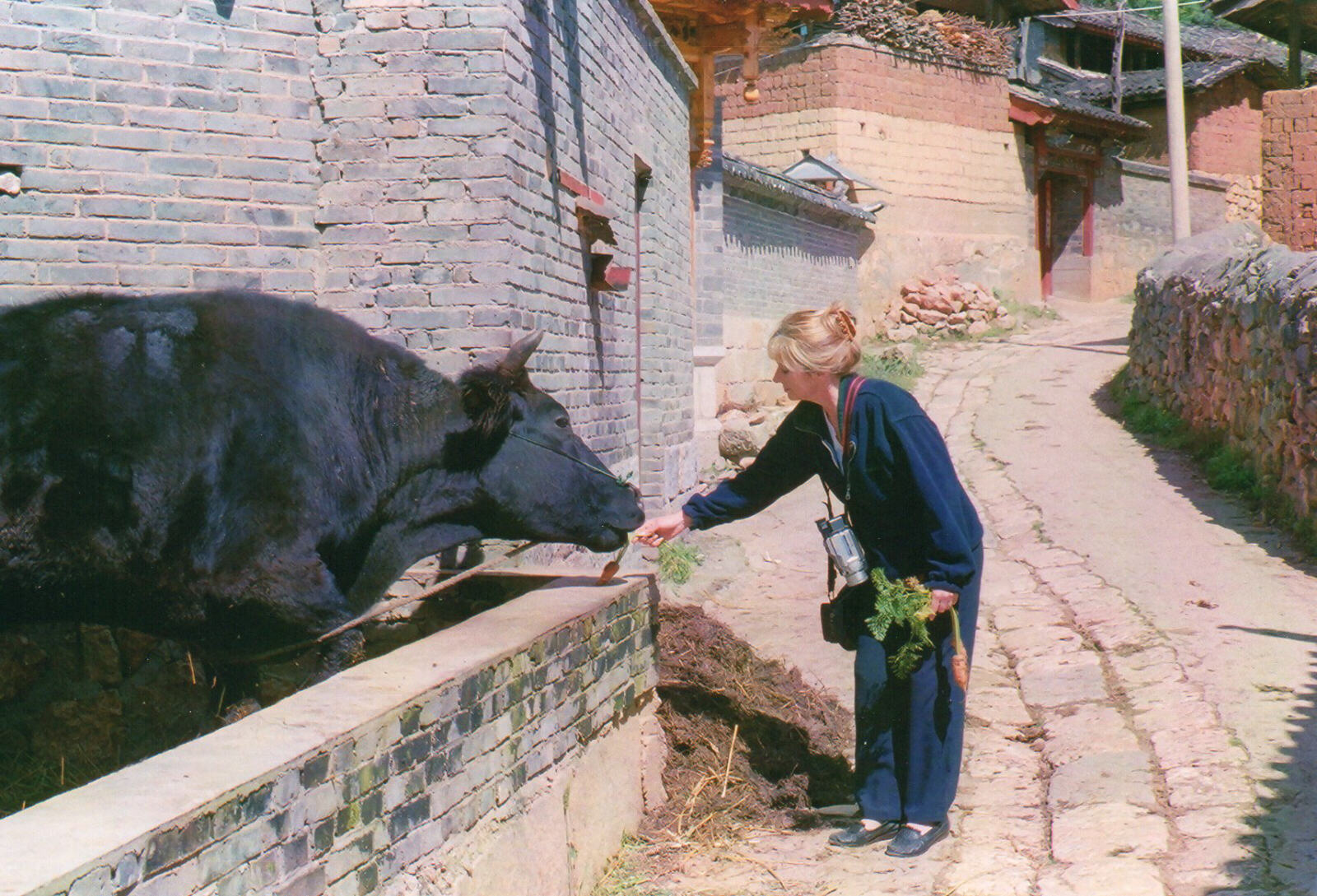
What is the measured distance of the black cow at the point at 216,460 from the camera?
349 cm

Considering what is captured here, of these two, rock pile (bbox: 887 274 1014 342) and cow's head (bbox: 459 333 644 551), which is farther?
rock pile (bbox: 887 274 1014 342)

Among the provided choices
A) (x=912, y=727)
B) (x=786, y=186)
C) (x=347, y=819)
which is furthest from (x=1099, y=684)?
(x=786, y=186)

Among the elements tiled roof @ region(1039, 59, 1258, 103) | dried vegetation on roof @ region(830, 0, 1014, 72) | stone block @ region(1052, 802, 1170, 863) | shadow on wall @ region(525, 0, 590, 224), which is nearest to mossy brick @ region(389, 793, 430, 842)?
stone block @ region(1052, 802, 1170, 863)

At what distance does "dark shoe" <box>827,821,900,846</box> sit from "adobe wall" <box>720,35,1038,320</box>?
16150 mm

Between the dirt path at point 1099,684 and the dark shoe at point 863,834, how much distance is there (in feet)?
0.14

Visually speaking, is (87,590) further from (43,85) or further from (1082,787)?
(1082,787)

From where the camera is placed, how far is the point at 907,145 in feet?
65.5

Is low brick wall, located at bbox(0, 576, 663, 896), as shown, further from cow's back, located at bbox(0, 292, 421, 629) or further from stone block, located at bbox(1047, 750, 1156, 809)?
stone block, located at bbox(1047, 750, 1156, 809)

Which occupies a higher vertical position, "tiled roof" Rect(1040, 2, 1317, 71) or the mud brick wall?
"tiled roof" Rect(1040, 2, 1317, 71)

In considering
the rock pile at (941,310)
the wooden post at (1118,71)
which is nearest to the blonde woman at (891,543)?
the rock pile at (941,310)

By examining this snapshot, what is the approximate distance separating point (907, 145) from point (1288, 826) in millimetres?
17628

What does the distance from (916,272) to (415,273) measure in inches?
621

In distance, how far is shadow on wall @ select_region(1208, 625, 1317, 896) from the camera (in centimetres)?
318

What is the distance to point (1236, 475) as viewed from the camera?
862 cm
